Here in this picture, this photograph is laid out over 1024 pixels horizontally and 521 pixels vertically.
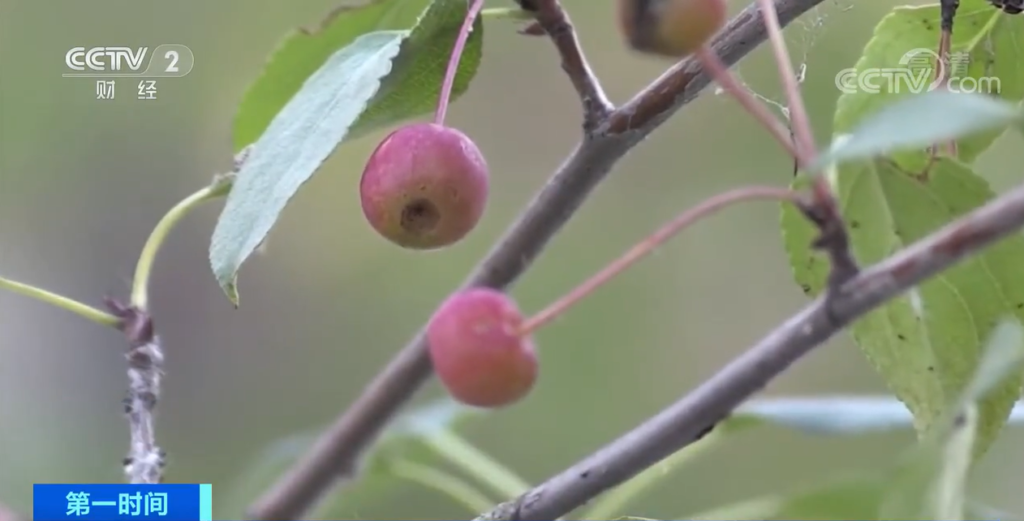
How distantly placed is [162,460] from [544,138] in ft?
2.07

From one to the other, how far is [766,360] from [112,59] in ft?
1.57

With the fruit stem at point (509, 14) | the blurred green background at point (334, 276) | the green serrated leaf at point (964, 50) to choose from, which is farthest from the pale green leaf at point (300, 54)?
the blurred green background at point (334, 276)

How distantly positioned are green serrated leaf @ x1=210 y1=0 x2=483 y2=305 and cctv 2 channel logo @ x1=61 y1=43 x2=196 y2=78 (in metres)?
0.30

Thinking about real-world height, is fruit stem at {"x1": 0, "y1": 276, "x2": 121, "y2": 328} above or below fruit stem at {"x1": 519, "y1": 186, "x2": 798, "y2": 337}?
above

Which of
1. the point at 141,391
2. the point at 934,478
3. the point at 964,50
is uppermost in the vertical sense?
the point at 964,50

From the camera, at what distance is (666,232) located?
0.22m

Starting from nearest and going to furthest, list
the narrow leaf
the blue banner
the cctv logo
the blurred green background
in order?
1. the narrow leaf
2. the blue banner
3. the cctv logo
4. the blurred green background

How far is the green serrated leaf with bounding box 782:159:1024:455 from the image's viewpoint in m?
0.32

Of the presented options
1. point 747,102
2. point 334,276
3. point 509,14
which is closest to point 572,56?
point 509,14

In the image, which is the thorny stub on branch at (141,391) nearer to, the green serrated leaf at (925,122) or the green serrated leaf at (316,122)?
the green serrated leaf at (316,122)

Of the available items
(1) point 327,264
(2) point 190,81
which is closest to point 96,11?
(2) point 190,81

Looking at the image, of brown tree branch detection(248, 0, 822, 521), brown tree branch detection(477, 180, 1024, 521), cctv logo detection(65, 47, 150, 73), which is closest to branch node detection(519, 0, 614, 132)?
brown tree branch detection(248, 0, 822, 521)

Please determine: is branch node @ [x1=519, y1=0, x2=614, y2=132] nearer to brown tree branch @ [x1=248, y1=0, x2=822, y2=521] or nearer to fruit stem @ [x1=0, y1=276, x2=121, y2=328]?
brown tree branch @ [x1=248, y1=0, x2=822, y2=521]

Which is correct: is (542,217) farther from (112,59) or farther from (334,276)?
(334,276)
